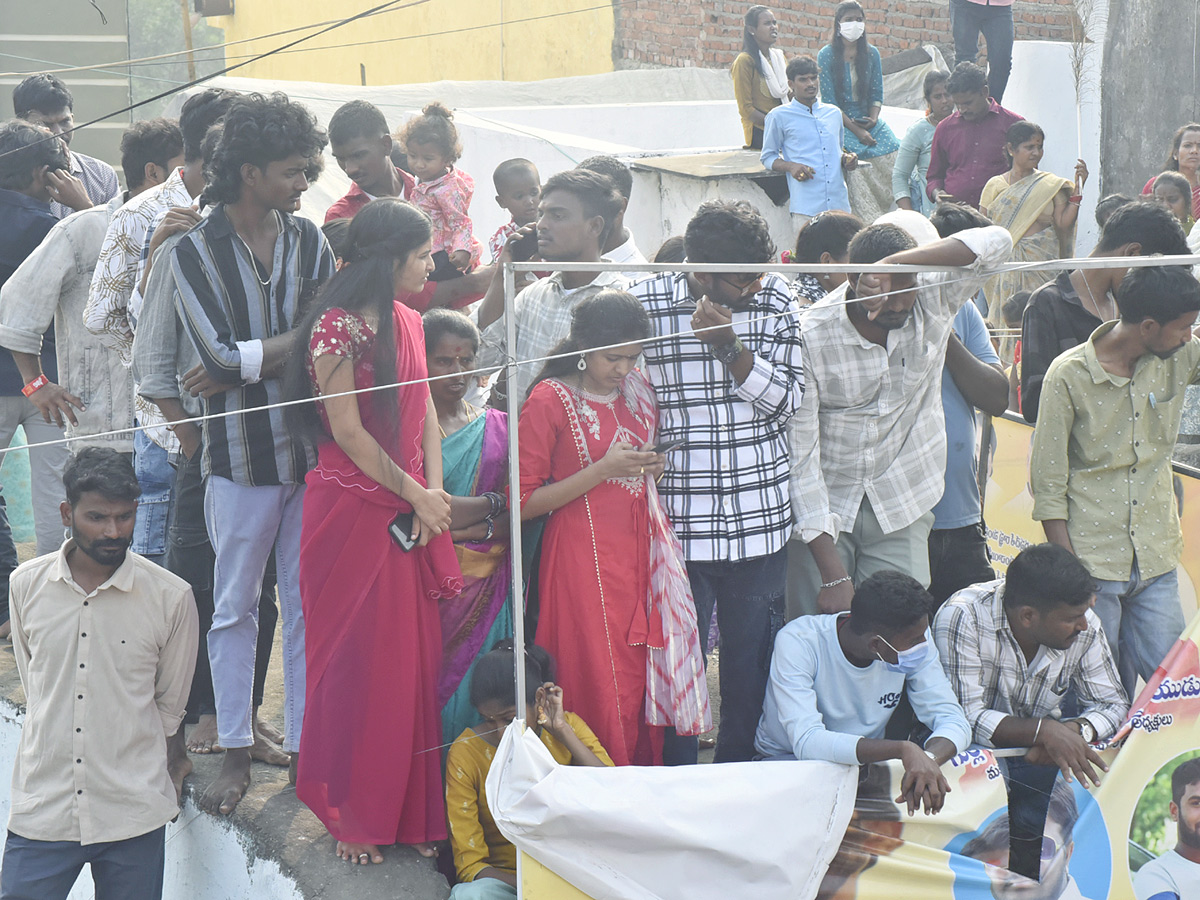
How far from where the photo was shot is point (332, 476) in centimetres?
312

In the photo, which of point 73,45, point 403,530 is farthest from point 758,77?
point 403,530

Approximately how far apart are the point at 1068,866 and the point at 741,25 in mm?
11131

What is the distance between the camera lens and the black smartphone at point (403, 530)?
3127mm

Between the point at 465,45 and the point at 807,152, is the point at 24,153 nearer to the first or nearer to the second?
the point at 807,152

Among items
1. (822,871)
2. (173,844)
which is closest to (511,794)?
(822,871)

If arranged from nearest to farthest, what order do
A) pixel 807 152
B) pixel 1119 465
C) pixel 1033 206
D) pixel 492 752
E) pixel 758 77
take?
pixel 492 752 < pixel 1119 465 < pixel 1033 206 < pixel 807 152 < pixel 758 77

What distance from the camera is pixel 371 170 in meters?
4.36

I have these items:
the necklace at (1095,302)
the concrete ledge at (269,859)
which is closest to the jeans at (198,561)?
the concrete ledge at (269,859)

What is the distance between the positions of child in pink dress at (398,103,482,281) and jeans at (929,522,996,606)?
2.00m

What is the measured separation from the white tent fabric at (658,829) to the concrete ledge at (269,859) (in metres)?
0.57

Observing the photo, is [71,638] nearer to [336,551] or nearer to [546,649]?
[336,551]

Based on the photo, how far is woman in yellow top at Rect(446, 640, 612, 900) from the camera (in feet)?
9.86

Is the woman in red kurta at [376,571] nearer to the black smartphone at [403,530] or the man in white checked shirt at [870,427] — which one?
the black smartphone at [403,530]

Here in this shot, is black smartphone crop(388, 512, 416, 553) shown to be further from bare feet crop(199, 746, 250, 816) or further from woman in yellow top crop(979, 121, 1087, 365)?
woman in yellow top crop(979, 121, 1087, 365)
